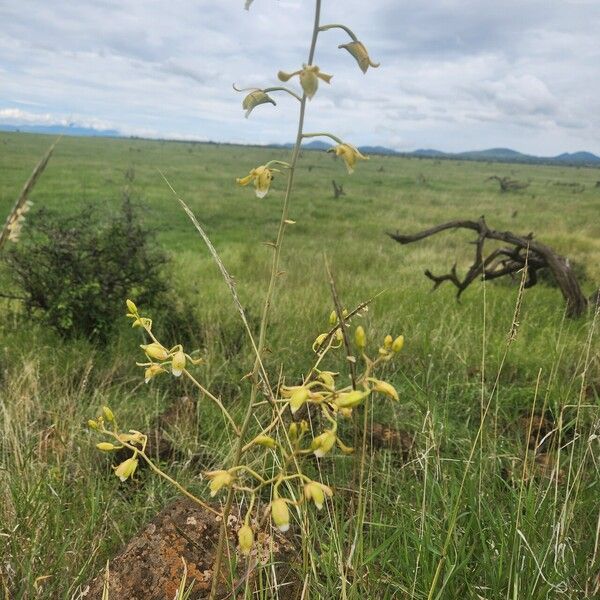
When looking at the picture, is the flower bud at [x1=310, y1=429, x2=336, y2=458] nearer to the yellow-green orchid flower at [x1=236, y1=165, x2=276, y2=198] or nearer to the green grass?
the yellow-green orchid flower at [x1=236, y1=165, x2=276, y2=198]

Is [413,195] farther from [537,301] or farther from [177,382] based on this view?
[177,382]

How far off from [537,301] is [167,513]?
653 centimetres

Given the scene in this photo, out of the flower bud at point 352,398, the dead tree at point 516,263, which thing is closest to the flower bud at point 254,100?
the flower bud at point 352,398

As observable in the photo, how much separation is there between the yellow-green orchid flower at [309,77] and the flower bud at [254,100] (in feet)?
0.58

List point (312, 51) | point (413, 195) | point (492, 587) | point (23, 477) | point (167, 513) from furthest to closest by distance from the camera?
1. point (413, 195)
2. point (23, 477)
3. point (167, 513)
4. point (492, 587)
5. point (312, 51)

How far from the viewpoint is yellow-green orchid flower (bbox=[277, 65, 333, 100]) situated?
3.48 ft

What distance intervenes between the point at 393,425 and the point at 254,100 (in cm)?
283

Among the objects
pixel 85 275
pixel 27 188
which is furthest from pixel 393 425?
pixel 85 275

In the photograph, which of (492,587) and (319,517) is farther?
(319,517)

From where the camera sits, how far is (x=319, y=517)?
8.75 feet

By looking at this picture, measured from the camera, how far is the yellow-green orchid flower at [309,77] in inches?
41.8

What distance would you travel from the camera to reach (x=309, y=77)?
3.49 feet

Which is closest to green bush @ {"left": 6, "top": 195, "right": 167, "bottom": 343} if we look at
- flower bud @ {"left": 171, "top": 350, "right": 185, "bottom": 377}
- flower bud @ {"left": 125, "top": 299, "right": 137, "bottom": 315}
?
flower bud @ {"left": 125, "top": 299, "right": 137, "bottom": 315}

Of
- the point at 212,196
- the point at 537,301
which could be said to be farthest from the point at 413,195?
the point at 537,301
